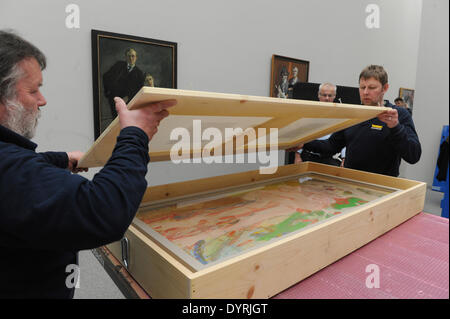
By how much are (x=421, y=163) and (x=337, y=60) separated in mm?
2629

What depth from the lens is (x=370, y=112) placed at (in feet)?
4.88

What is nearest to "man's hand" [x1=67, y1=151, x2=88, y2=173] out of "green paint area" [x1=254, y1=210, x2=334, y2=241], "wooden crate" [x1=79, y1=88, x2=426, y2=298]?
"wooden crate" [x1=79, y1=88, x2=426, y2=298]

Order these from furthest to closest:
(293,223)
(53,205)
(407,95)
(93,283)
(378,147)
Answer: (407,95), (93,283), (378,147), (293,223), (53,205)

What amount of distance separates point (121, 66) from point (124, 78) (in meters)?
0.10

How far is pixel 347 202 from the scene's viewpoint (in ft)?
4.57

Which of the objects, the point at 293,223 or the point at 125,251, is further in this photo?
the point at 293,223

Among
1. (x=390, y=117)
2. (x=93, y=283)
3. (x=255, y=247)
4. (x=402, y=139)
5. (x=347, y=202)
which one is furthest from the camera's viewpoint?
(x=93, y=283)

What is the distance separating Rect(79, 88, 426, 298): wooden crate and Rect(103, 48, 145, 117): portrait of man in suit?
1.36m

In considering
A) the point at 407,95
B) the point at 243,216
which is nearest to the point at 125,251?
the point at 243,216

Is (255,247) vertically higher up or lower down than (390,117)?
lower down

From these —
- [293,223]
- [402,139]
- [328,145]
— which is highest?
[402,139]

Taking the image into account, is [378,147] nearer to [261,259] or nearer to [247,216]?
[247,216]

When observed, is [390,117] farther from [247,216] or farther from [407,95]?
[407,95]

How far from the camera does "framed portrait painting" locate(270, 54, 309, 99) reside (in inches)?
144
